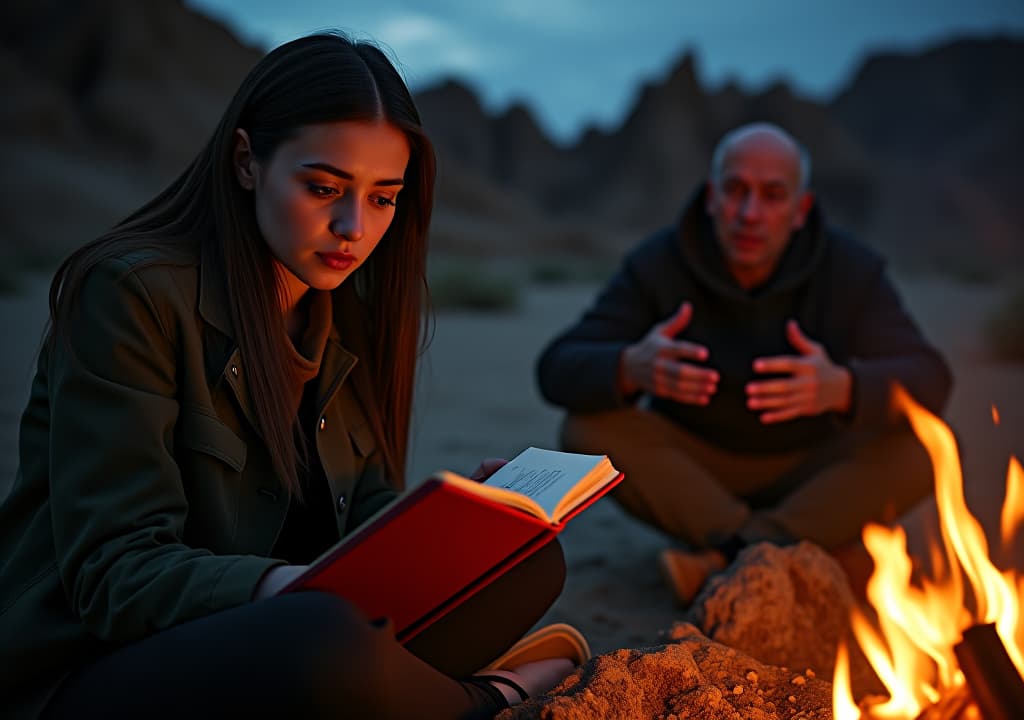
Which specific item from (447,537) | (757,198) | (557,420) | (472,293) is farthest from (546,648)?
(472,293)

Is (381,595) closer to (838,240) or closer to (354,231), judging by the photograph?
(354,231)

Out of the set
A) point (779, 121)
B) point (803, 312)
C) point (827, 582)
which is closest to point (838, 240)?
point (803, 312)

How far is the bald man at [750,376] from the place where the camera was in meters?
2.96

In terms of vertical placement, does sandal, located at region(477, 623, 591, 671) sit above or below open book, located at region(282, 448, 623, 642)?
below

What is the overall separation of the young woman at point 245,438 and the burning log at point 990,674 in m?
0.82

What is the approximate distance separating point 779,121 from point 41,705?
42.1m

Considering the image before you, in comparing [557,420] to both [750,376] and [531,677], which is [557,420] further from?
[531,677]

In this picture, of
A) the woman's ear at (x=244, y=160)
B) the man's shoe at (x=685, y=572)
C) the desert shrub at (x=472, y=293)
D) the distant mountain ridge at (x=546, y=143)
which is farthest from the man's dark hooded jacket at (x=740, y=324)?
the distant mountain ridge at (x=546, y=143)

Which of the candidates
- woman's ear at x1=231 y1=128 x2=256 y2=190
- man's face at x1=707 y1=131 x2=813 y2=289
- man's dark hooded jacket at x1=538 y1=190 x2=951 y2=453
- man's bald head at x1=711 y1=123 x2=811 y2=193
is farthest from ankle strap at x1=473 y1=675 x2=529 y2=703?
man's bald head at x1=711 y1=123 x2=811 y2=193

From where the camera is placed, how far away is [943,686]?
5.83 ft

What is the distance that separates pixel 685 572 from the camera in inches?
112

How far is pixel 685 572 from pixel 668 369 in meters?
0.64

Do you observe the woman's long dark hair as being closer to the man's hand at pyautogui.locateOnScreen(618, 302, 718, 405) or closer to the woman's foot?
the woman's foot

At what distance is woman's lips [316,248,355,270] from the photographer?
1805 mm
